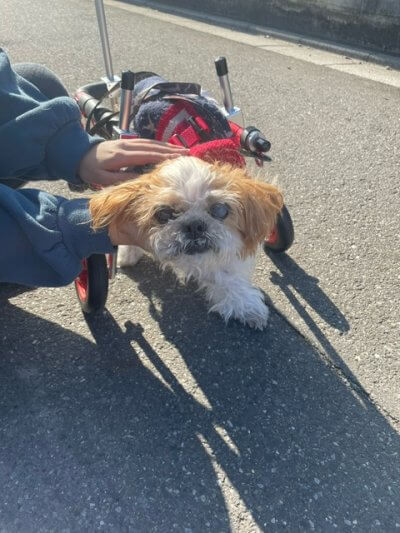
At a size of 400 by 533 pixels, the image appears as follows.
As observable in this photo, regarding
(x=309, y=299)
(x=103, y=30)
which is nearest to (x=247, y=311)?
(x=309, y=299)

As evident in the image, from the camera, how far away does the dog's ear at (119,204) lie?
175 cm

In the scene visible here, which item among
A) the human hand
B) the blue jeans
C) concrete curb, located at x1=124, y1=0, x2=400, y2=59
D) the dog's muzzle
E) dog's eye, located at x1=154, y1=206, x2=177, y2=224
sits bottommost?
concrete curb, located at x1=124, y1=0, x2=400, y2=59

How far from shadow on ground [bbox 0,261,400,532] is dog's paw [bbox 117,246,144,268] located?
0.37 m

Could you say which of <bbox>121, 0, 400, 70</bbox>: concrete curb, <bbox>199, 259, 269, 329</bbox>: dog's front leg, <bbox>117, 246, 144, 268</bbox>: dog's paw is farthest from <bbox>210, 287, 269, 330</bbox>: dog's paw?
<bbox>121, 0, 400, 70</bbox>: concrete curb

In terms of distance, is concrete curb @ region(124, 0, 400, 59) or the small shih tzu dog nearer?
the small shih tzu dog

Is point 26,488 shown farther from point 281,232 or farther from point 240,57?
point 240,57

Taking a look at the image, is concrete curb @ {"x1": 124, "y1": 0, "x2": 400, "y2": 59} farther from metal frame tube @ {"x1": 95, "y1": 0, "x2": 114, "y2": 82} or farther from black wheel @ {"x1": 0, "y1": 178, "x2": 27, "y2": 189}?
black wheel @ {"x1": 0, "y1": 178, "x2": 27, "y2": 189}

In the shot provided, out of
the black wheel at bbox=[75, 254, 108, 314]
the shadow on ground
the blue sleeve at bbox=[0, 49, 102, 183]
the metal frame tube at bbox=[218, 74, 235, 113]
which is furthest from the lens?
the metal frame tube at bbox=[218, 74, 235, 113]

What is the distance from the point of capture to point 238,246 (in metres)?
1.93

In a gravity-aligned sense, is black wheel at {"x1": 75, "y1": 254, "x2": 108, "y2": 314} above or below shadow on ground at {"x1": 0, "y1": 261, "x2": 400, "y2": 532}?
above

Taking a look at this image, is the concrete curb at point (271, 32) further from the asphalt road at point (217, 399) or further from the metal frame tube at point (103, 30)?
the metal frame tube at point (103, 30)

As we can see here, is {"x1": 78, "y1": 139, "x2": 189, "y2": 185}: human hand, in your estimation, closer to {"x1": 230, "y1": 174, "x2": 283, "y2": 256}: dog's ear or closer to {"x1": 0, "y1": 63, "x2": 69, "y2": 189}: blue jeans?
{"x1": 230, "y1": 174, "x2": 283, "y2": 256}: dog's ear

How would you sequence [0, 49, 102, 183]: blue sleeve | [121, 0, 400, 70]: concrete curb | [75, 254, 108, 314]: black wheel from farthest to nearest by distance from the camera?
[121, 0, 400, 70]: concrete curb, [75, 254, 108, 314]: black wheel, [0, 49, 102, 183]: blue sleeve

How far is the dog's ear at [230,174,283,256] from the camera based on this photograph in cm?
180
